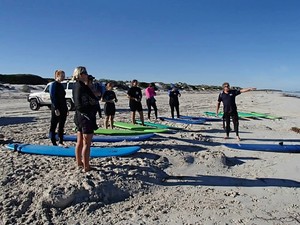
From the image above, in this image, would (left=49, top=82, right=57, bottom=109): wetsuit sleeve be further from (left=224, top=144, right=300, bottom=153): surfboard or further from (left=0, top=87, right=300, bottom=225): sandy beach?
(left=224, top=144, right=300, bottom=153): surfboard

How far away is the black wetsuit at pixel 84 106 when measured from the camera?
15.7 feet

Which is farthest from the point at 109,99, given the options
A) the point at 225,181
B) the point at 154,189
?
the point at 225,181

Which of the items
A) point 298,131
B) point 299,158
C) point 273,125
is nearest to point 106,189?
point 299,158

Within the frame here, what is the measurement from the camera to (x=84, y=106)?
4.80m

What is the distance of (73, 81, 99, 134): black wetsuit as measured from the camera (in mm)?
4777

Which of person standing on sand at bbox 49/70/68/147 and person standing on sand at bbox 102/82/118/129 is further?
person standing on sand at bbox 102/82/118/129

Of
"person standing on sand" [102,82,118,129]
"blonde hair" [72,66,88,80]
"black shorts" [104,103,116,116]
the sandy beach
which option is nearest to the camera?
the sandy beach

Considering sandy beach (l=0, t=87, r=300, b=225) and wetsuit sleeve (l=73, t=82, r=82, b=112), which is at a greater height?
wetsuit sleeve (l=73, t=82, r=82, b=112)

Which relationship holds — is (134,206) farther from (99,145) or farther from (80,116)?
(99,145)

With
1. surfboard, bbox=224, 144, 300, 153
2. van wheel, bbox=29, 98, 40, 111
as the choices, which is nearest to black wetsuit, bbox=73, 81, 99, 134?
surfboard, bbox=224, 144, 300, 153

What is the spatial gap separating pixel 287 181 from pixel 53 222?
4115 mm

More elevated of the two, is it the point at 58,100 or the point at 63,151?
the point at 58,100

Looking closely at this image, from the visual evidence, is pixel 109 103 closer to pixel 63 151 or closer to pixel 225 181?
pixel 63 151

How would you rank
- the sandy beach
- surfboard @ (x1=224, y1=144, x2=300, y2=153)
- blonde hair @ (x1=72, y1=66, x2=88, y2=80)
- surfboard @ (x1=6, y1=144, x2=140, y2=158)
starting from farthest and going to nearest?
surfboard @ (x1=224, y1=144, x2=300, y2=153) → surfboard @ (x1=6, y1=144, x2=140, y2=158) → blonde hair @ (x1=72, y1=66, x2=88, y2=80) → the sandy beach
